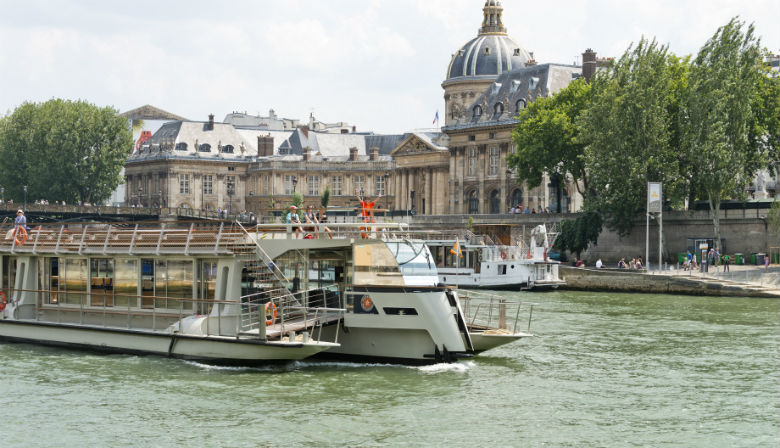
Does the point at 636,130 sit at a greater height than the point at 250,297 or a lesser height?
greater

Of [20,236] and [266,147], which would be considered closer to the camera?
[20,236]

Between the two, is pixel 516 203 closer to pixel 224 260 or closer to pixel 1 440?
pixel 224 260

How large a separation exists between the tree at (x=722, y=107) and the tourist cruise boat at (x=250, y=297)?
37.5 meters

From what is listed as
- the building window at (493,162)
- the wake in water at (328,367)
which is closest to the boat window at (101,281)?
the wake in water at (328,367)

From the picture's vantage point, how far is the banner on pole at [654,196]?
65188mm

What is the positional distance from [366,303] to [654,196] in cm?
4132

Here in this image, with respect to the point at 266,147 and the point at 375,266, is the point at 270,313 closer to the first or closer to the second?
the point at 375,266

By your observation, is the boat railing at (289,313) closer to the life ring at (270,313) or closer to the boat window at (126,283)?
the life ring at (270,313)

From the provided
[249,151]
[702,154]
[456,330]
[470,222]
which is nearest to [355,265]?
[456,330]

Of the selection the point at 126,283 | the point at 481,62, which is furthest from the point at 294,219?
the point at 481,62

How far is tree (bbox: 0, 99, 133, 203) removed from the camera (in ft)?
350

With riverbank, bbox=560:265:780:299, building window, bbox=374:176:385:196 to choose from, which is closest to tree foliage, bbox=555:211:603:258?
riverbank, bbox=560:265:780:299

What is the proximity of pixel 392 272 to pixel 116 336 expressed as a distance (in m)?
8.15

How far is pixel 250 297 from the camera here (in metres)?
28.6
